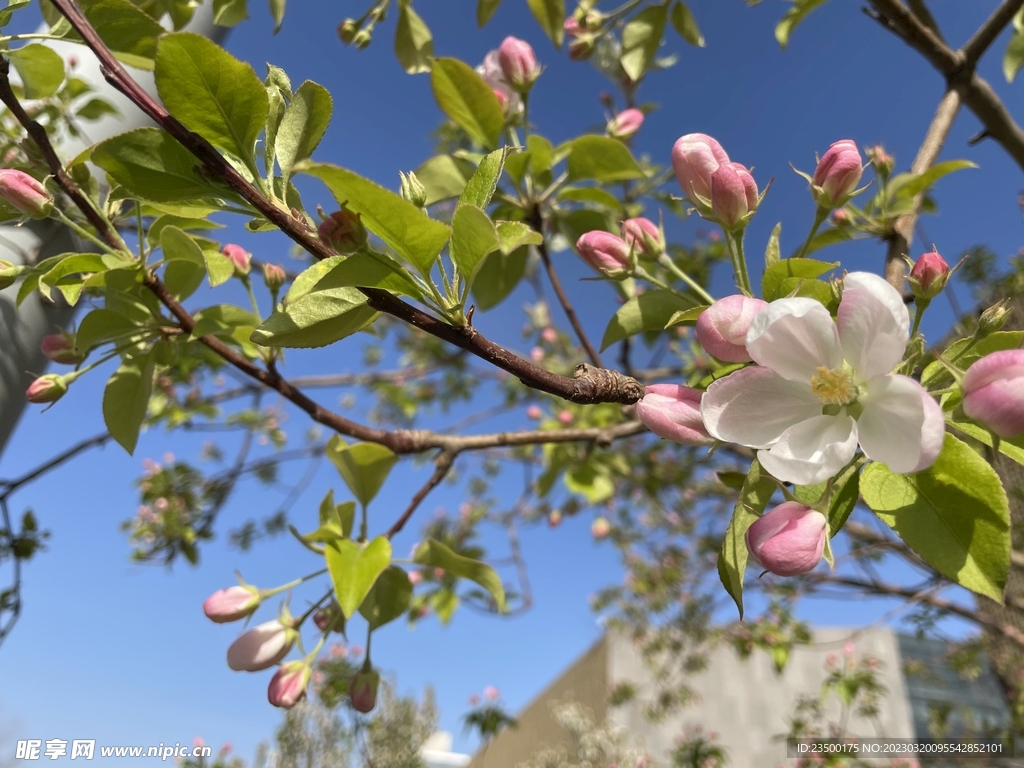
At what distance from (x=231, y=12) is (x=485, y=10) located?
19.8 inches

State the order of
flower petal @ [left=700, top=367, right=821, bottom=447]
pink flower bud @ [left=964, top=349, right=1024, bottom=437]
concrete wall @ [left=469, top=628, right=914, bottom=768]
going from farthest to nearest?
concrete wall @ [left=469, top=628, right=914, bottom=768], flower petal @ [left=700, top=367, right=821, bottom=447], pink flower bud @ [left=964, top=349, right=1024, bottom=437]

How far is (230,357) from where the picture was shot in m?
0.84

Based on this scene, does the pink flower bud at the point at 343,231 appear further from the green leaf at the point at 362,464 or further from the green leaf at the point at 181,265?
the green leaf at the point at 362,464

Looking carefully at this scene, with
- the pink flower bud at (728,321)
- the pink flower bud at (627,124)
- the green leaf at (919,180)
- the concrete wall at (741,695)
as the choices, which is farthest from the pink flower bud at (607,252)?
the concrete wall at (741,695)

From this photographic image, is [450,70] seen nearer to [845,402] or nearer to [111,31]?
[111,31]

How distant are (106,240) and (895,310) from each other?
890 millimetres

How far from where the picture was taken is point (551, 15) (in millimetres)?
1235

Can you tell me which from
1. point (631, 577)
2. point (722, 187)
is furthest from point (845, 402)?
point (631, 577)

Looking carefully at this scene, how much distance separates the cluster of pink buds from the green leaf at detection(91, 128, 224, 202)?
47 centimetres

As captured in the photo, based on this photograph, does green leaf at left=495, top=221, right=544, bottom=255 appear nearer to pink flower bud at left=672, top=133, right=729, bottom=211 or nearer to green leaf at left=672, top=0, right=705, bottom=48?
pink flower bud at left=672, top=133, right=729, bottom=211

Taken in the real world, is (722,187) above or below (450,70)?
below

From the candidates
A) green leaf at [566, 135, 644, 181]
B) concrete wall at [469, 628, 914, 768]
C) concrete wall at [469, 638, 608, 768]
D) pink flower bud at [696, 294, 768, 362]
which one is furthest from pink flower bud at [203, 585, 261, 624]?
concrete wall at [469, 628, 914, 768]

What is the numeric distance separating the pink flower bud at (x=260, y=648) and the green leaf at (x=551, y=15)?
123 centimetres

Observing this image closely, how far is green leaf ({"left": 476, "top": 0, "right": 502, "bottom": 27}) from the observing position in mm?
1280
